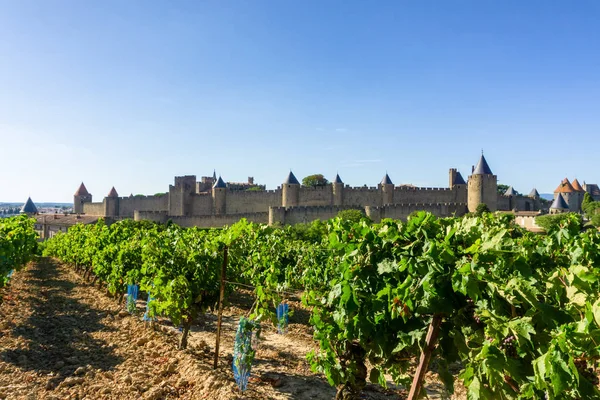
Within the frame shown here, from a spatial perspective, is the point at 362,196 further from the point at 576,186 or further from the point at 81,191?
the point at 81,191

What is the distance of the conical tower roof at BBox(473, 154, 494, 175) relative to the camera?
1626 inches

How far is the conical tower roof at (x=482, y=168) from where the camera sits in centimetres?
4129

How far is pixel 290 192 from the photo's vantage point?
4369 cm

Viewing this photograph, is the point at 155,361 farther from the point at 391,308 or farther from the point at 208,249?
the point at 391,308

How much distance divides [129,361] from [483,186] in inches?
1618

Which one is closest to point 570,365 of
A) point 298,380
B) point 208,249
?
point 298,380

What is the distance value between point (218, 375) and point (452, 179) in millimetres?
46301

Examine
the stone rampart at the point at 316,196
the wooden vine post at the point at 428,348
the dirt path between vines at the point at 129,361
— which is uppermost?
the stone rampart at the point at 316,196

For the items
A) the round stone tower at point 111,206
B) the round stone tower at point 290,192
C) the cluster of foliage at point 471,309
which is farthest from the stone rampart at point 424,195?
the cluster of foliage at point 471,309

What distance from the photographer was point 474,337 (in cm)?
220

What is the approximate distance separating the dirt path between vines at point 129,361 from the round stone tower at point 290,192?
35110 mm

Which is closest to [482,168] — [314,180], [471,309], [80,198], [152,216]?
[314,180]

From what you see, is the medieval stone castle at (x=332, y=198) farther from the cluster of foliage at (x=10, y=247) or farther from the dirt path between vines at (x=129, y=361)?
the dirt path between vines at (x=129, y=361)

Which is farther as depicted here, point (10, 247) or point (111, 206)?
point (111, 206)
